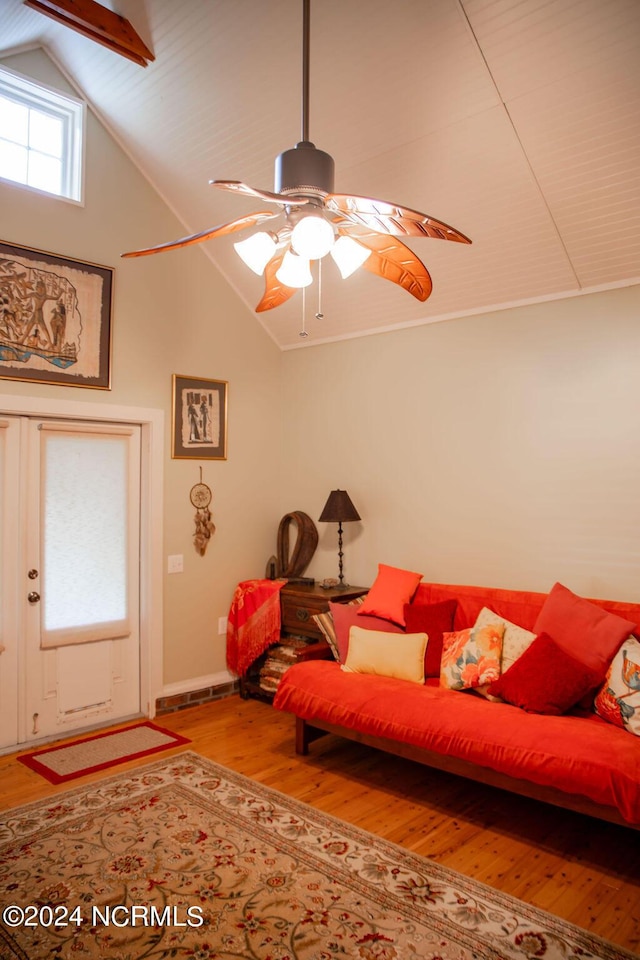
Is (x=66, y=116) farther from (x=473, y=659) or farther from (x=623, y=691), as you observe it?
(x=623, y=691)

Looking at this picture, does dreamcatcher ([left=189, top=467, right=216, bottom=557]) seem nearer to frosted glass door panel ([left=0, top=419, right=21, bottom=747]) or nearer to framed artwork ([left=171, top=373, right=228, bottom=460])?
framed artwork ([left=171, top=373, right=228, bottom=460])

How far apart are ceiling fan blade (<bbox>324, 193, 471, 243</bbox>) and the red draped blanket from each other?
290 cm

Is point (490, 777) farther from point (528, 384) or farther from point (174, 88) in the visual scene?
point (174, 88)

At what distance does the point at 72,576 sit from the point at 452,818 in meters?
2.44

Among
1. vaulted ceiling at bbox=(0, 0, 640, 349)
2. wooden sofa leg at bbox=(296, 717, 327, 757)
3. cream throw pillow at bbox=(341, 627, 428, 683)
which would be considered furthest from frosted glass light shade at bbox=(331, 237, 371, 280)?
wooden sofa leg at bbox=(296, 717, 327, 757)

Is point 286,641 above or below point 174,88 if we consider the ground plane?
below

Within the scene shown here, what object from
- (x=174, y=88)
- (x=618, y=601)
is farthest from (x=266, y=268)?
(x=618, y=601)

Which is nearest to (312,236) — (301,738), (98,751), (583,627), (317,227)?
(317,227)

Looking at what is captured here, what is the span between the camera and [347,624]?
385 cm

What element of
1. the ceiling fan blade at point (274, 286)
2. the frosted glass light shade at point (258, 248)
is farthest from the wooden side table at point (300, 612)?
the frosted glass light shade at point (258, 248)

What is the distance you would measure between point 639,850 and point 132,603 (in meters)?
2.97

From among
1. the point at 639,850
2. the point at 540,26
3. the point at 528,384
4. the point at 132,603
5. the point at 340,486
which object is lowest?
the point at 639,850

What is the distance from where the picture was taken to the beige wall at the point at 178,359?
3.85 m

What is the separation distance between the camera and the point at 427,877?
7.96 feet
